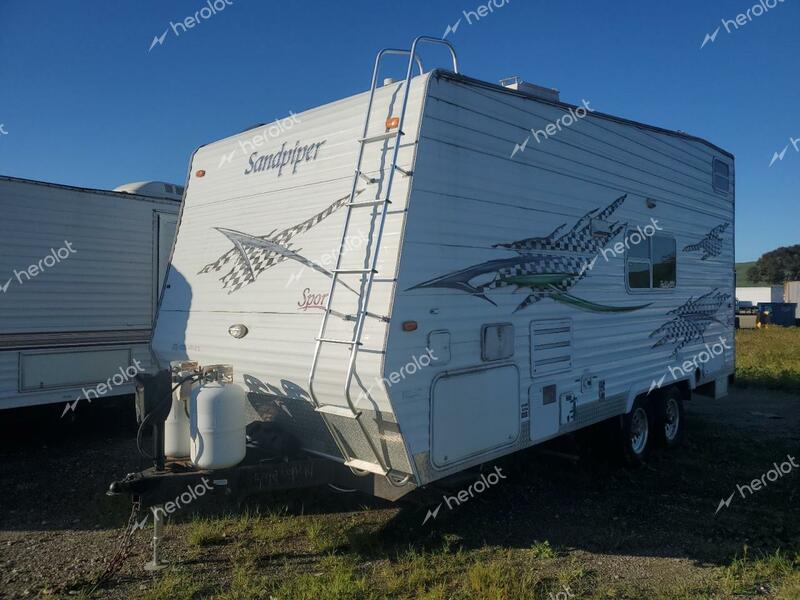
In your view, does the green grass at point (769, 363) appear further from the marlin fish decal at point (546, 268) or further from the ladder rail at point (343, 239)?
the ladder rail at point (343, 239)

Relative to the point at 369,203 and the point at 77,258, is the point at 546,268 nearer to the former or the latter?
the point at 369,203

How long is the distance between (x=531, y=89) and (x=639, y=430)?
395 cm

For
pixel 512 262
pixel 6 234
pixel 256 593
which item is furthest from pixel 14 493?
pixel 512 262

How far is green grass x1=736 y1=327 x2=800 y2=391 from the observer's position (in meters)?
12.9

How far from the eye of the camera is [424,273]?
4.28 metres

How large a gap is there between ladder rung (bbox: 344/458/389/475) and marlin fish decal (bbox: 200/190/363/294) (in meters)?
1.34

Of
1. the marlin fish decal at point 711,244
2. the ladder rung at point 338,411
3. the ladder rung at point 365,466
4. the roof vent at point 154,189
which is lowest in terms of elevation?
the ladder rung at point 365,466

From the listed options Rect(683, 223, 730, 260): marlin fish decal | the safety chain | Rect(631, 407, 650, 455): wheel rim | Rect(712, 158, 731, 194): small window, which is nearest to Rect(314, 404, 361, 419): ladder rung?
the safety chain

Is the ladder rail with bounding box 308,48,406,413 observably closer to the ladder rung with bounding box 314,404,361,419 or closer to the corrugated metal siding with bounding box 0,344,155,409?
the ladder rung with bounding box 314,404,361,419

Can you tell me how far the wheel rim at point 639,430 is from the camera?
7043 millimetres

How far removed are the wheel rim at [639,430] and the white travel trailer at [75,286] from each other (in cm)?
592

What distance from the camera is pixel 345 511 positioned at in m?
5.63

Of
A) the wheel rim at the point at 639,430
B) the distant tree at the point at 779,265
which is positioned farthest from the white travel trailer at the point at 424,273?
the distant tree at the point at 779,265

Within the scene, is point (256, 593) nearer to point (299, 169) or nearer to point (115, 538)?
point (115, 538)
